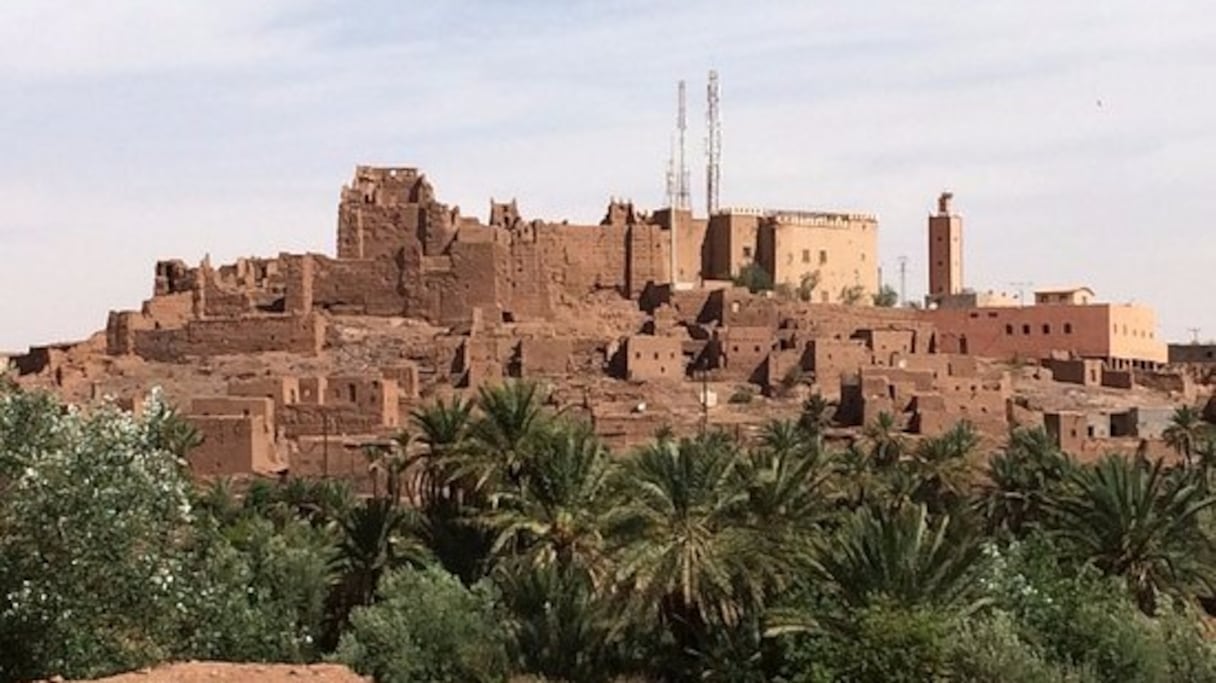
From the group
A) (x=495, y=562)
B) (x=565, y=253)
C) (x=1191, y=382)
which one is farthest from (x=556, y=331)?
(x=495, y=562)

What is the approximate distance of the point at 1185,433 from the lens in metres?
43.8

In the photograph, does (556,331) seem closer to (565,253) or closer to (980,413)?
(565,253)

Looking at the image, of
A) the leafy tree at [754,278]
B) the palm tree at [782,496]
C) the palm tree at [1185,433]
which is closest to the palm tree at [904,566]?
the palm tree at [782,496]

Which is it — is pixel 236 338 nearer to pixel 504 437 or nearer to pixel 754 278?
pixel 754 278

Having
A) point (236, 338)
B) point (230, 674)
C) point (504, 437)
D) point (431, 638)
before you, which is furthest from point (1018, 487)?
point (236, 338)

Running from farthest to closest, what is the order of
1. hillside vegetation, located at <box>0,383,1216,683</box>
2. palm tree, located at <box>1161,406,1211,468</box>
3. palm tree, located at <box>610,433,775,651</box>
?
1. palm tree, located at <box>1161,406,1211,468</box>
2. palm tree, located at <box>610,433,775,651</box>
3. hillside vegetation, located at <box>0,383,1216,683</box>

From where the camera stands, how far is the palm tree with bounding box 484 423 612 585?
22.1 m

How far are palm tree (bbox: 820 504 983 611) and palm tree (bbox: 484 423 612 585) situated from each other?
149 inches

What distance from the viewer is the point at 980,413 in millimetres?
47375

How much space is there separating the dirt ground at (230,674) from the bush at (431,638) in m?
3.86

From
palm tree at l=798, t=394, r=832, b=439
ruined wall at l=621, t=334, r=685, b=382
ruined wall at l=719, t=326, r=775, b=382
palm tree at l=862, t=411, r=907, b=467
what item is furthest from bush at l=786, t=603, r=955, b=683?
ruined wall at l=719, t=326, r=775, b=382

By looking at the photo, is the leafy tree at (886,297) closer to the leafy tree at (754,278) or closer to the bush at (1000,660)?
the leafy tree at (754,278)

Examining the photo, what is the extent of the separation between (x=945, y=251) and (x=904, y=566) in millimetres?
54634

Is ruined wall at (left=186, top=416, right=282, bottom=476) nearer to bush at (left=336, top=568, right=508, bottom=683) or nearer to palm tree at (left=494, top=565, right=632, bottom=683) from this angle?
bush at (left=336, top=568, right=508, bottom=683)
